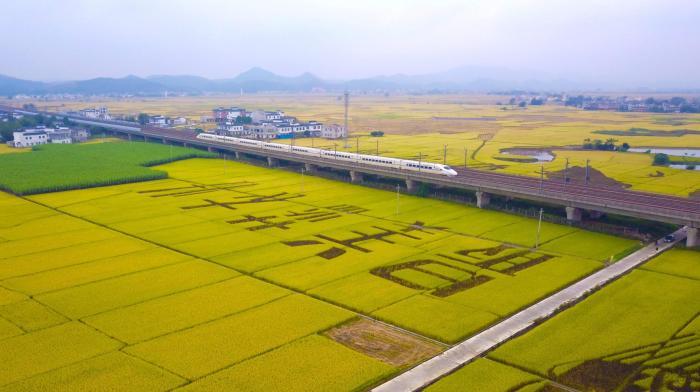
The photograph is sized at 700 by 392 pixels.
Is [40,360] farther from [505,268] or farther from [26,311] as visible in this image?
[505,268]

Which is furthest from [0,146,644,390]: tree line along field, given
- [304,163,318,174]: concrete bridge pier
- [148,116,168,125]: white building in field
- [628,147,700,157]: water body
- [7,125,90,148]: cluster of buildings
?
[148,116,168,125]: white building in field

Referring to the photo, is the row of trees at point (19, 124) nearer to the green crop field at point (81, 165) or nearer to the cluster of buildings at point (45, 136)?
the cluster of buildings at point (45, 136)

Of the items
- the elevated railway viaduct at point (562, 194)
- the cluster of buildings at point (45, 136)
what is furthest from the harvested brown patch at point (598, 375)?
the cluster of buildings at point (45, 136)

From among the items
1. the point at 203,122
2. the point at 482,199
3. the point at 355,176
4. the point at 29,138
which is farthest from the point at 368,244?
the point at 203,122

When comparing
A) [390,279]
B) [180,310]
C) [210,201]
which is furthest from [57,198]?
[390,279]

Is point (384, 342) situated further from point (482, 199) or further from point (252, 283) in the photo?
point (482, 199)

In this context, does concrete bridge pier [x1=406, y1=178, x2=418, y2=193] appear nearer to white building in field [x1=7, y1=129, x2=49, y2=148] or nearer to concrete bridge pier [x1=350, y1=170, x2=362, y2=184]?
concrete bridge pier [x1=350, y1=170, x2=362, y2=184]
